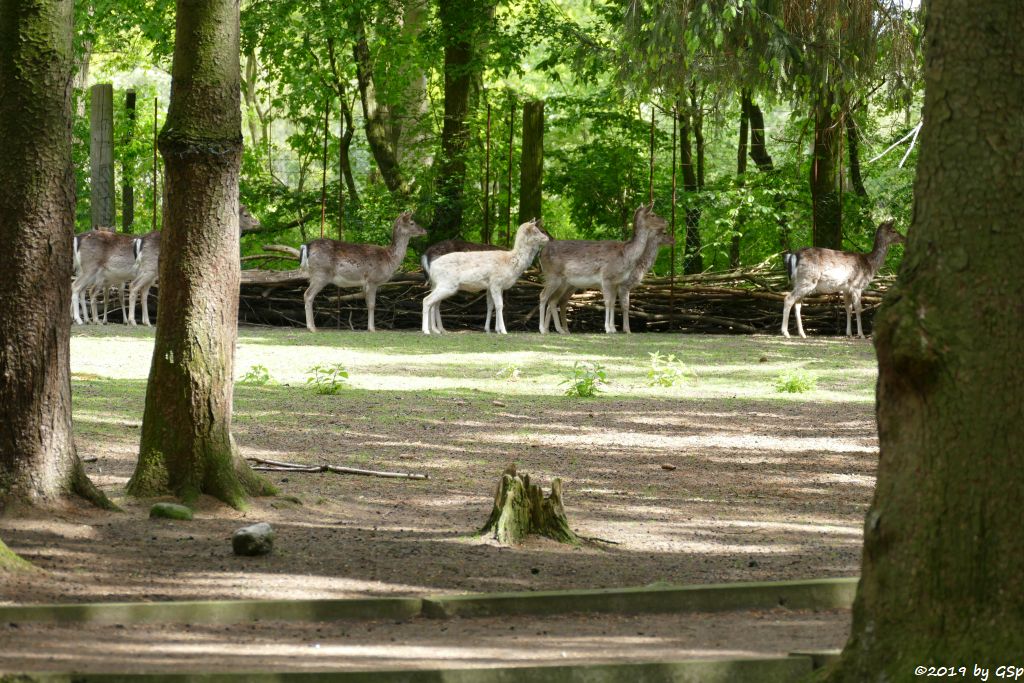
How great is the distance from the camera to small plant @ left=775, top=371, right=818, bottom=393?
14195 millimetres

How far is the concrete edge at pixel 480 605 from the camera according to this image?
5.17 metres

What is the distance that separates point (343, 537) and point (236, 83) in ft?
8.10

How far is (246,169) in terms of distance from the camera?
31.8 m

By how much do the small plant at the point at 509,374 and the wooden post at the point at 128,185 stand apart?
42.0 feet

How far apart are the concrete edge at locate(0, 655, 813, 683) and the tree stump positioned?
7.99ft

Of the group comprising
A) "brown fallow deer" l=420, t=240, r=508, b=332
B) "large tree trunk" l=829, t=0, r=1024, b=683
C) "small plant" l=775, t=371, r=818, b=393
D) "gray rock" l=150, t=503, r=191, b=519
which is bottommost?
"gray rock" l=150, t=503, r=191, b=519

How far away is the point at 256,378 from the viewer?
14383mm

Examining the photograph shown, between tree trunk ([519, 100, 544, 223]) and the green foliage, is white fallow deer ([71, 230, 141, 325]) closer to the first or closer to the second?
tree trunk ([519, 100, 544, 223])

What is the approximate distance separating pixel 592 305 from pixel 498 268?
2.65 meters

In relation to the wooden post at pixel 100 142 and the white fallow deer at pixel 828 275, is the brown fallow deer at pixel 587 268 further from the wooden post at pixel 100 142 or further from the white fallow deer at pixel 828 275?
the wooden post at pixel 100 142

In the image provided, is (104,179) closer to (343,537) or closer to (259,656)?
(343,537)

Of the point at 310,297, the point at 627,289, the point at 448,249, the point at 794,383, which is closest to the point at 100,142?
the point at 310,297

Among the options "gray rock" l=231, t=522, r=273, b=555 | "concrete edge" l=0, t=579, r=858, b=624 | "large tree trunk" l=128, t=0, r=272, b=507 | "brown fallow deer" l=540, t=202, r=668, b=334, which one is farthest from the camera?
"brown fallow deer" l=540, t=202, r=668, b=334

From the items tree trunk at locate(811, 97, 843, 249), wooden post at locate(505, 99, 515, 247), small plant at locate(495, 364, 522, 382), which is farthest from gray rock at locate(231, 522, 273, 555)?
tree trunk at locate(811, 97, 843, 249)
